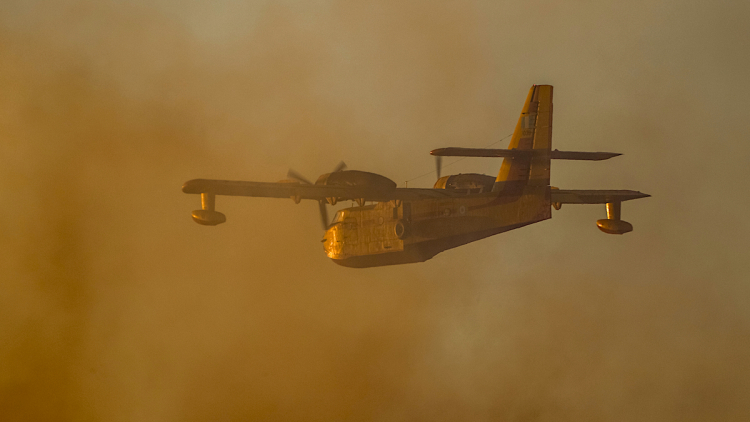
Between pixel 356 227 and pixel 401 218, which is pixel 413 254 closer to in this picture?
pixel 401 218

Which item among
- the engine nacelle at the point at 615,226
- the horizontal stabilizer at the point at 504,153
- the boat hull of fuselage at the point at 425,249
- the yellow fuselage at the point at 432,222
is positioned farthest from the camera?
the engine nacelle at the point at 615,226

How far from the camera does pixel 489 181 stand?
83.0 feet

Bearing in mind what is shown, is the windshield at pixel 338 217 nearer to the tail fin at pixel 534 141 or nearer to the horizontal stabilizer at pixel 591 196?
the tail fin at pixel 534 141

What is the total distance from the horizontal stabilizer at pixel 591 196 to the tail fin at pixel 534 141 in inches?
138

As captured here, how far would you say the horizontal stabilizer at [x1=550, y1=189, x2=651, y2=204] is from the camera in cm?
2564

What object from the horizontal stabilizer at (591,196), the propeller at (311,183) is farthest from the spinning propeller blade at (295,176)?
the horizontal stabilizer at (591,196)

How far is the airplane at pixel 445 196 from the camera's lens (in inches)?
842

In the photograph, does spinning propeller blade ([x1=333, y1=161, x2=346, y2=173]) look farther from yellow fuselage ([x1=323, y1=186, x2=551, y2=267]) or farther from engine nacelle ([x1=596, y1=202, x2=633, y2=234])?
engine nacelle ([x1=596, y1=202, x2=633, y2=234])

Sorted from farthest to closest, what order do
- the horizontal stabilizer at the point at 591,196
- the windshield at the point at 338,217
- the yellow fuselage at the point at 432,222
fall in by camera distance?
1. the windshield at the point at 338,217
2. the horizontal stabilizer at the point at 591,196
3. the yellow fuselage at the point at 432,222

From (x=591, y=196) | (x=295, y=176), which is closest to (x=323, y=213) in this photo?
(x=295, y=176)

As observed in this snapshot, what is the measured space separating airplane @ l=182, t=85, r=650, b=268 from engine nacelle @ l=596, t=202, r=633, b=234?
944 millimetres

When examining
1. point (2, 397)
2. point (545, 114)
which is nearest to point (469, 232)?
point (545, 114)

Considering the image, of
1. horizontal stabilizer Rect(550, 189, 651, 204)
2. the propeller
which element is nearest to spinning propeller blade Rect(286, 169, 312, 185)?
the propeller

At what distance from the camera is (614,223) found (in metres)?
26.1
